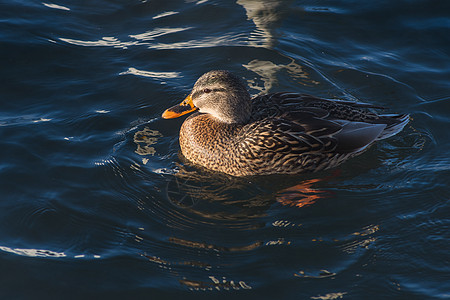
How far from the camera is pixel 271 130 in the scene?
22.9 feet

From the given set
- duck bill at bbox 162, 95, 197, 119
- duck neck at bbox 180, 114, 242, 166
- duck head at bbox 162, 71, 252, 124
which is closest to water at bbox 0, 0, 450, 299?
duck neck at bbox 180, 114, 242, 166

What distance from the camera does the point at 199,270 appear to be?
5566mm

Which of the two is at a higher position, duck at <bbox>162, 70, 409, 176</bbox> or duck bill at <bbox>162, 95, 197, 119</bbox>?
duck bill at <bbox>162, 95, 197, 119</bbox>

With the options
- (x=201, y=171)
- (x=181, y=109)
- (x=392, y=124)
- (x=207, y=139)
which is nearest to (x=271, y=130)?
(x=207, y=139)

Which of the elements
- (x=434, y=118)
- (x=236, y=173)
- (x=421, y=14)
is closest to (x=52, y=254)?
(x=236, y=173)

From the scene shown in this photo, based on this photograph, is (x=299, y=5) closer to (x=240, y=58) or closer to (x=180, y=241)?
(x=240, y=58)

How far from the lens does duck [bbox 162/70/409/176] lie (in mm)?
6996

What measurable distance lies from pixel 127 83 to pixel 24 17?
9.64 feet

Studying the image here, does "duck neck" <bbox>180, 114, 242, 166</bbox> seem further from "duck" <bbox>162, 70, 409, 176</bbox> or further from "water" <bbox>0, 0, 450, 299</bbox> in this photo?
"water" <bbox>0, 0, 450, 299</bbox>

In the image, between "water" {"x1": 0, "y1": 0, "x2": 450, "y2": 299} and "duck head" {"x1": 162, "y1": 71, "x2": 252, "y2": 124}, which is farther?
"duck head" {"x1": 162, "y1": 71, "x2": 252, "y2": 124}

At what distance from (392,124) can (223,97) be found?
2.21 metres

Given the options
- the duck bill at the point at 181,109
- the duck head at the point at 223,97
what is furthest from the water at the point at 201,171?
the duck head at the point at 223,97

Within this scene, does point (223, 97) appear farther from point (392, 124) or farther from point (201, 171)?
point (392, 124)

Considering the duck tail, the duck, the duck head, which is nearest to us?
the duck
